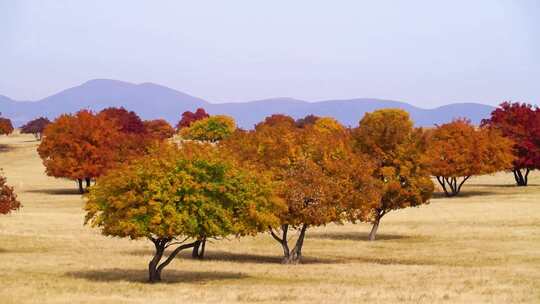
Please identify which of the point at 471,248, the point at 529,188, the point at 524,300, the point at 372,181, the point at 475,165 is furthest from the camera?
the point at 529,188

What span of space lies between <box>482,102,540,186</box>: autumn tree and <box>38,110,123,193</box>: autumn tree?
54.2 meters

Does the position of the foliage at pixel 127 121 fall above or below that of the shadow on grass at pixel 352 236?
above

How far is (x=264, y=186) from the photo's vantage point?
4362 cm

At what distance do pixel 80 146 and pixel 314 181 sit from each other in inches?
2610

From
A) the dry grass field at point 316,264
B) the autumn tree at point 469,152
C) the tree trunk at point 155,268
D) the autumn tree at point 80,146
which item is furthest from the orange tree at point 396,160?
the autumn tree at point 80,146

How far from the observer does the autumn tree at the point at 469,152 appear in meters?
104

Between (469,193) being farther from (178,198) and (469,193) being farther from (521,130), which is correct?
(178,198)

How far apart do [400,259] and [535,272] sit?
37.5 feet

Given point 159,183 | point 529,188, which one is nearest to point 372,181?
point 159,183

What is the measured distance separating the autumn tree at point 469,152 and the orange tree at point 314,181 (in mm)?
48417

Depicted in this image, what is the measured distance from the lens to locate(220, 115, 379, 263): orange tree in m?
50.4

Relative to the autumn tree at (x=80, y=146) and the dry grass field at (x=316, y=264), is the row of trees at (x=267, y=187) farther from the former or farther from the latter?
the autumn tree at (x=80, y=146)

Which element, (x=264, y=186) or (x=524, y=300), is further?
(x=264, y=186)

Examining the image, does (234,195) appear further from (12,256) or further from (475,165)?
(475,165)
